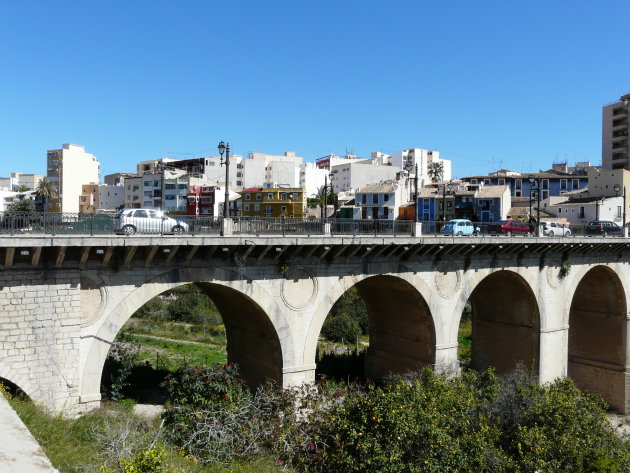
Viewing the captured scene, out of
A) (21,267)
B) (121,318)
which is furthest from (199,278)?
(21,267)

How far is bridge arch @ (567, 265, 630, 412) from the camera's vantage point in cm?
3038

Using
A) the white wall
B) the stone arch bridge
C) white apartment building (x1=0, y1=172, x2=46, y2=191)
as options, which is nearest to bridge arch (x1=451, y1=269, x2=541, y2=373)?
the stone arch bridge

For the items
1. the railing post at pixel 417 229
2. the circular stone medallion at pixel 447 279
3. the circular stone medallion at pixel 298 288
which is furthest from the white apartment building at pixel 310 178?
the circular stone medallion at pixel 298 288

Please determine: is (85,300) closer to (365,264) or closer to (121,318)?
(121,318)

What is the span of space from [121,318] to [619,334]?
1046 inches

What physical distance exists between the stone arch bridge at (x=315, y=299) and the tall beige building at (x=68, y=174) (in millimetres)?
67532

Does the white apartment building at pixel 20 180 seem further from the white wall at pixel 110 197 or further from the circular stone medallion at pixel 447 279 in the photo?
the circular stone medallion at pixel 447 279

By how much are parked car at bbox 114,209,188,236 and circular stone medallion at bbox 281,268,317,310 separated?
3.58 metres

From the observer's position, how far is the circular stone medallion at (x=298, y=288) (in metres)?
18.2

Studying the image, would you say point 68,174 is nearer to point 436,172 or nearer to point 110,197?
point 110,197

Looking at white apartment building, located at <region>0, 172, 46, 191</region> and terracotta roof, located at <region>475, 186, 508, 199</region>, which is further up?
white apartment building, located at <region>0, 172, 46, 191</region>

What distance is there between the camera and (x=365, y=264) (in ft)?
65.6

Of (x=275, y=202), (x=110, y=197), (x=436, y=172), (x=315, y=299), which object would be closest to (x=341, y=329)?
(x=315, y=299)

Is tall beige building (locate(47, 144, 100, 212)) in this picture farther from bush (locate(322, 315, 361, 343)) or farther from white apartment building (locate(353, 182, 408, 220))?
bush (locate(322, 315, 361, 343))
